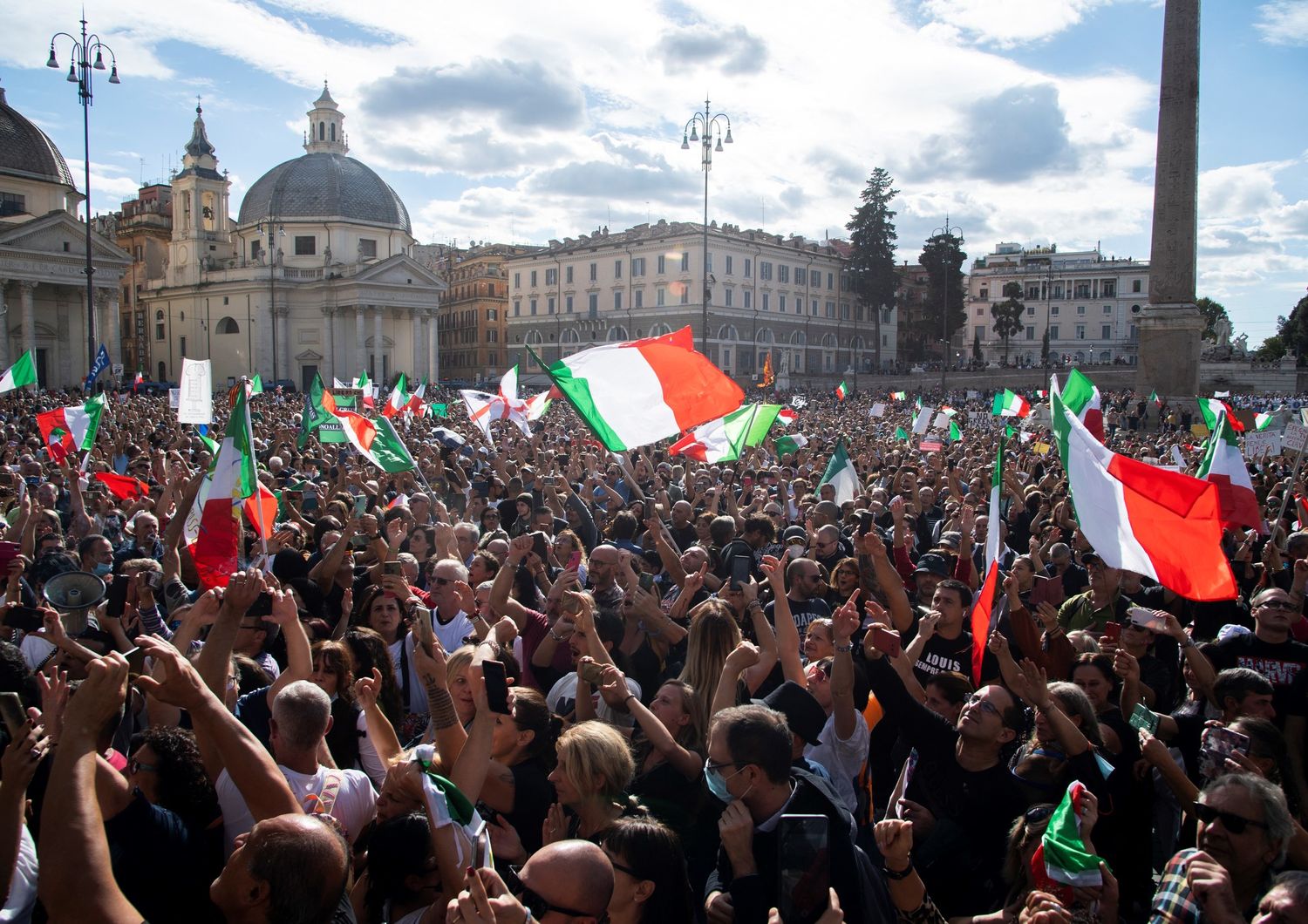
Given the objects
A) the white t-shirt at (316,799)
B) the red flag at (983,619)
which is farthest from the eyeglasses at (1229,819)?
the white t-shirt at (316,799)

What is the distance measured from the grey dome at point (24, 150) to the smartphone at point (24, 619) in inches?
2814

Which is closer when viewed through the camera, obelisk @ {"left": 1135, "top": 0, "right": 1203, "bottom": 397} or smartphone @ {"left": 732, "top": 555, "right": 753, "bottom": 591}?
smartphone @ {"left": 732, "top": 555, "right": 753, "bottom": 591}

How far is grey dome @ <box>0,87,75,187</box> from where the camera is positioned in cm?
6262

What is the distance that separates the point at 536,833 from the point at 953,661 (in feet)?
8.64

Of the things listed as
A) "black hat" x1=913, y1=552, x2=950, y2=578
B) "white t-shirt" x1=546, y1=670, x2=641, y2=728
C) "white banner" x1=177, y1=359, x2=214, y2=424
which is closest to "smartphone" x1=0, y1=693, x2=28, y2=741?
"white t-shirt" x1=546, y1=670, x2=641, y2=728

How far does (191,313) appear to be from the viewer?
78000mm

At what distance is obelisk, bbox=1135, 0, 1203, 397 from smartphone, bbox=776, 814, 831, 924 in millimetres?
31377

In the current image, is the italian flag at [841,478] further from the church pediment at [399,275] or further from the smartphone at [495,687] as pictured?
the church pediment at [399,275]

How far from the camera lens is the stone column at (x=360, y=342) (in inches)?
2763

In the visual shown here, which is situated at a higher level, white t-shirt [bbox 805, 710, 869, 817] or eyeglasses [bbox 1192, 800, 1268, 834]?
eyeglasses [bbox 1192, 800, 1268, 834]

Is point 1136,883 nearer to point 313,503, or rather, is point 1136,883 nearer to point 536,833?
point 536,833

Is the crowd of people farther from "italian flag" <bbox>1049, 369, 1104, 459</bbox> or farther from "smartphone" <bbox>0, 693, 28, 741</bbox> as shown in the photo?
"italian flag" <bbox>1049, 369, 1104, 459</bbox>

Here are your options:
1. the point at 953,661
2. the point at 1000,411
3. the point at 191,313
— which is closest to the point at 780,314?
the point at 191,313

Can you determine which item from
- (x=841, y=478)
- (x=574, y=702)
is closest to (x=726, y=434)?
(x=841, y=478)
